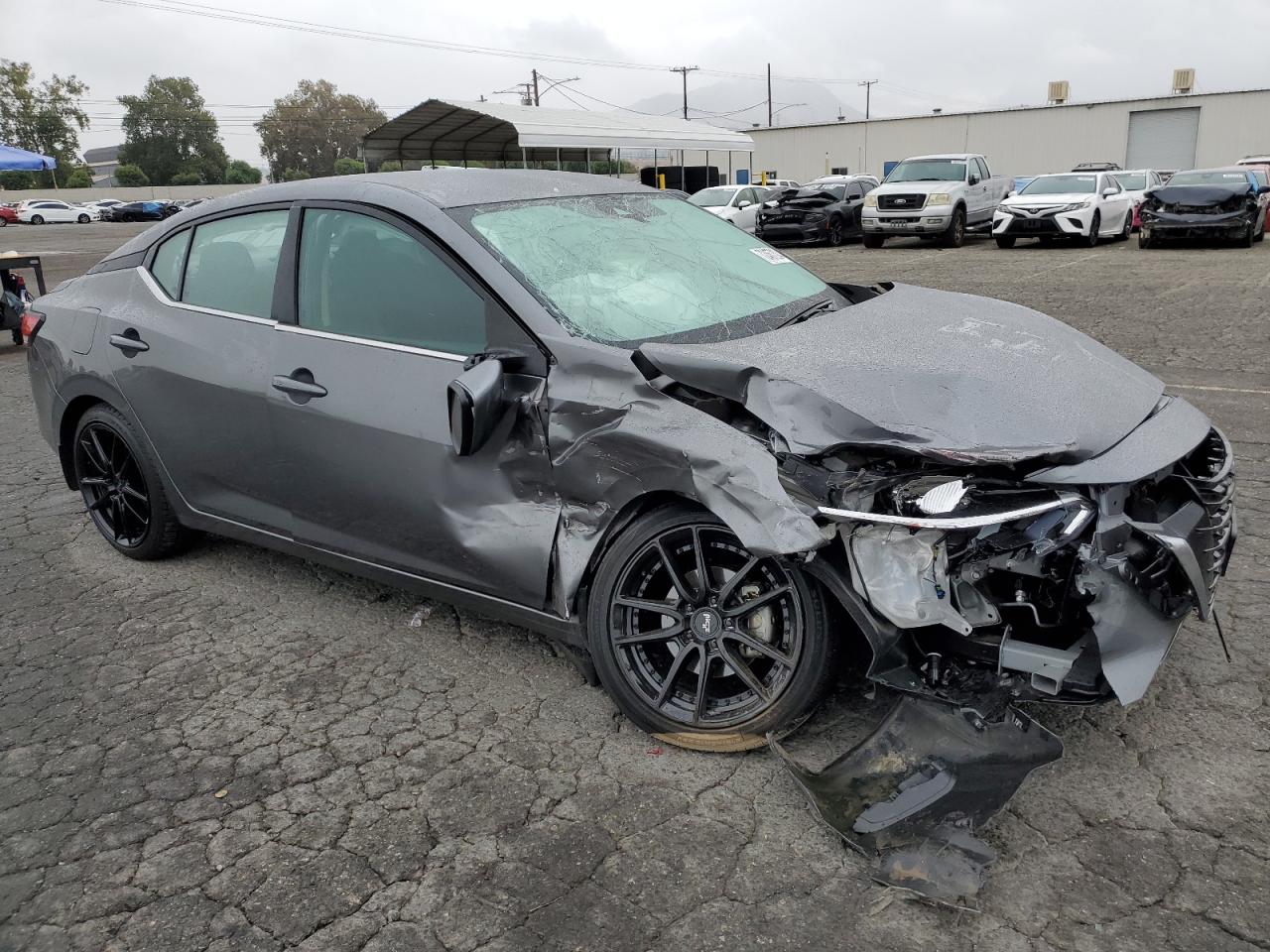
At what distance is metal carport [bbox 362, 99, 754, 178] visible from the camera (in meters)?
29.8

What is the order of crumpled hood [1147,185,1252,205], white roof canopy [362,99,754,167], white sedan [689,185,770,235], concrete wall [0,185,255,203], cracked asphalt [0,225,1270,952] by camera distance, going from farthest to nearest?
1. concrete wall [0,185,255,203]
2. white roof canopy [362,99,754,167]
3. white sedan [689,185,770,235]
4. crumpled hood [1147,185,1252,205]
5. cracked asphalt [0,225,1270,952]

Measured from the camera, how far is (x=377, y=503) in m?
3.42

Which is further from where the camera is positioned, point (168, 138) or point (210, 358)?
point (168, 138)

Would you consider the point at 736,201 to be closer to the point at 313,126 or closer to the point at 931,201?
the point at 931,201

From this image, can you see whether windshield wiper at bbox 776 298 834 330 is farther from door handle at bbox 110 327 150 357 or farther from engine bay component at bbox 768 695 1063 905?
door handle at bbox 110 327 150 357

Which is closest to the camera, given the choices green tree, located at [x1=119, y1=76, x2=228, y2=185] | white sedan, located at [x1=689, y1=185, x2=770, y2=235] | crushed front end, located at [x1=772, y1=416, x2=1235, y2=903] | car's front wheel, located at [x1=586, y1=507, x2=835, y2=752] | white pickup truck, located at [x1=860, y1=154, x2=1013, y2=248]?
crushed front end, located at [x1=772, y1=416, x2=1235, y2=903]

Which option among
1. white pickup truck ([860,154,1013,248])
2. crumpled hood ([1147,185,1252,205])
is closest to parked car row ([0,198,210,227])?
white pickup truck ([860,154,1013,248])

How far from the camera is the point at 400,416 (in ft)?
10.7

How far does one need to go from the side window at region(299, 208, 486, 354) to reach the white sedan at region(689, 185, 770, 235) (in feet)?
69.4

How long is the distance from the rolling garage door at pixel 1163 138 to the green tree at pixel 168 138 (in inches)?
3112

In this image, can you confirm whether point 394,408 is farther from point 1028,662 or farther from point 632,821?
point 1028,662

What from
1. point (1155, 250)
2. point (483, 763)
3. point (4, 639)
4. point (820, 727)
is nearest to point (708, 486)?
point (820, 727)

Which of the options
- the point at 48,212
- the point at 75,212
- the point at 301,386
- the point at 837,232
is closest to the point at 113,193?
the point at 75,212

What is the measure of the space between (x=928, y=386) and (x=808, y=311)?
96cm
